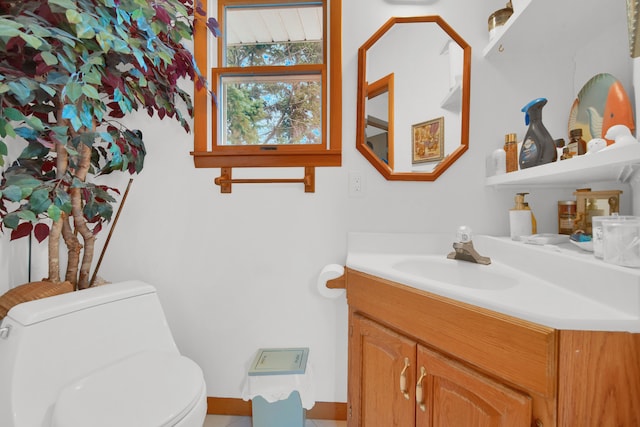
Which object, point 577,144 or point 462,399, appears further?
point 577,144

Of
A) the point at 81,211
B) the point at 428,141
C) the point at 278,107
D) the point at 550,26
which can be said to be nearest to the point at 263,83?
the point at 278,107

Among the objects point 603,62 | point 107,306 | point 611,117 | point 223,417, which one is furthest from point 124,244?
point 603,62

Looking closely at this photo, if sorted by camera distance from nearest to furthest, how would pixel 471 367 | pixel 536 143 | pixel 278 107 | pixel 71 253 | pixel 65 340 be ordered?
1. pixel 471 367
2. pixel 65 340
3. pixel 536 143
4. pixel 71 253
5. pixel 278 107

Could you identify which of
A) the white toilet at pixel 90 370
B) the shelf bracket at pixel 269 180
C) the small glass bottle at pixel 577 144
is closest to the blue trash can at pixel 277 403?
the white toilet at pixel 90 370

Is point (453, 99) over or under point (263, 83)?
under

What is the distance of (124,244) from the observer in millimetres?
1462

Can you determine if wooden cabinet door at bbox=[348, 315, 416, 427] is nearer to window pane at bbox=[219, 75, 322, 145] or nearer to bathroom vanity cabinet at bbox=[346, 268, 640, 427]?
bathroom vanity cabinet at bbox=[346, 268, 640, 427]

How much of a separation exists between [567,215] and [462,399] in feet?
3.01

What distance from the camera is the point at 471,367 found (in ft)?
2.39

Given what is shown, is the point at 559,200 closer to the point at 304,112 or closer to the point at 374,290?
A: the point at 374,290

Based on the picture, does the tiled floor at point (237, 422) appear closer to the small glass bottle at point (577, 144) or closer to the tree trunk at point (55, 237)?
the tree trunk at point (55, 237)

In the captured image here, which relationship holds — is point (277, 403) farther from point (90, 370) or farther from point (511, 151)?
point (511, 151)

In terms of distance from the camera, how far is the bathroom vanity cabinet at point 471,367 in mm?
561

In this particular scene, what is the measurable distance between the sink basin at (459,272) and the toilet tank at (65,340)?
1056 mm
